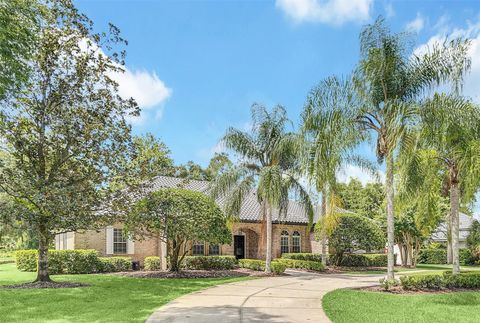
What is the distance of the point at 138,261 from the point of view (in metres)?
22.8

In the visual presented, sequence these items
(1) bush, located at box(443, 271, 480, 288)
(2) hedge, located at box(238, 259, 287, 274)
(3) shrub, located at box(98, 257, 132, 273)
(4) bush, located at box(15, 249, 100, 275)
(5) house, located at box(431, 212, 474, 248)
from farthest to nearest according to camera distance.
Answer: (5) house, located at box(431, 212, 474, 248)
(3) shrub, located at box(98, 257, 132, 273)
(2) hedge, located at box(238, 259, 287, 274)
(4) bush, located at box(15, 249, 100, 275)
(1) bush, located at box(443, 271, 480, 288)

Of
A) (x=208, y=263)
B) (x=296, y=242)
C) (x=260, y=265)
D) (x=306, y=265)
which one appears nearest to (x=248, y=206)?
(x=296, y=242)

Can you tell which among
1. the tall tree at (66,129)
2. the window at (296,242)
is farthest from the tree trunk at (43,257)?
the window at (296,242)

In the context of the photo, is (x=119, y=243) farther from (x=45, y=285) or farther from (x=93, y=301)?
(x=93, y=301)

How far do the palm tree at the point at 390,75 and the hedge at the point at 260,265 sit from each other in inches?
272

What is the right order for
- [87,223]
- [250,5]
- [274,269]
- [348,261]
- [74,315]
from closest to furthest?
1. [74,315]
2. [250,5]
3. [87,223]
4. [274,269]
5. [348,261]

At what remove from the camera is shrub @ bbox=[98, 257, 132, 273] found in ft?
67.6

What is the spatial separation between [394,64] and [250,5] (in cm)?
536

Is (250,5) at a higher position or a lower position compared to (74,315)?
higher

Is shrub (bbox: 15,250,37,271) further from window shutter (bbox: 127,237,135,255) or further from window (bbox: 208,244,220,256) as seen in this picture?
window (bbox: 208,244,220,256)

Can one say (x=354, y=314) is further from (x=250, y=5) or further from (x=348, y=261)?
(x=348, y=261)

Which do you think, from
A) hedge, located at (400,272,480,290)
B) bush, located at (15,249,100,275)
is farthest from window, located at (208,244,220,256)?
hedge, located at (400,272,480,290)

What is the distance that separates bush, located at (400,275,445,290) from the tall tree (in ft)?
35.8

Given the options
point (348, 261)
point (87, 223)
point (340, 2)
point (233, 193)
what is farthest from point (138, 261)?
point (340, 2)
